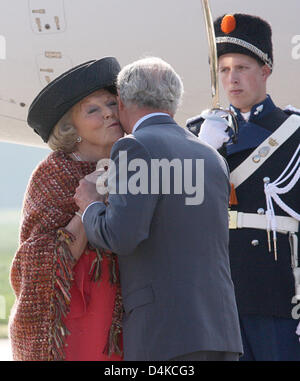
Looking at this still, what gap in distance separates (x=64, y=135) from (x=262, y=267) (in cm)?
85

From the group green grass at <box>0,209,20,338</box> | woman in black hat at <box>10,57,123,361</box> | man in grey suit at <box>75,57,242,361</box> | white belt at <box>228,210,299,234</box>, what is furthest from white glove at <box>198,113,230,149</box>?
green grass at <box>0,209,20,338</box>

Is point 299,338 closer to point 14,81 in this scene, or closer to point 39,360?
point 39,360

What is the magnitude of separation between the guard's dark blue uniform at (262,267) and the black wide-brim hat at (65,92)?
0.68 m

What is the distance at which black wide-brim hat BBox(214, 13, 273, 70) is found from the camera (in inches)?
126

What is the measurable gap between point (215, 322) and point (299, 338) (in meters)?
0.70

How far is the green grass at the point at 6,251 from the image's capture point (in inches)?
401

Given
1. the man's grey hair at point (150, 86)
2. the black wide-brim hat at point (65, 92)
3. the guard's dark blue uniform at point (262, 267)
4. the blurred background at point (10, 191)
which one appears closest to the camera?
the man's grey hair at point (150, 86)

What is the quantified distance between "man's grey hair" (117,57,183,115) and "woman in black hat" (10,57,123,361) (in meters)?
0.18

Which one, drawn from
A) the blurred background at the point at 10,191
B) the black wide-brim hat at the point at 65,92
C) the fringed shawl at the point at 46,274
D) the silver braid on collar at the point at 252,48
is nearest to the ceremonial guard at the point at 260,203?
the silver braid on collar at the point at 252,48

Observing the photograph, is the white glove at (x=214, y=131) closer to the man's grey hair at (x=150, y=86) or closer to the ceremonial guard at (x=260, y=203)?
the ceremonial guard at (x=260, y=203)

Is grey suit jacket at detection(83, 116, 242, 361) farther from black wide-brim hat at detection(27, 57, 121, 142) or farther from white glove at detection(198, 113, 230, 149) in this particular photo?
white glove at detection(198, 113, 230, 149)

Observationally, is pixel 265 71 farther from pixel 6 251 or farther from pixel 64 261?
pixel 6 251

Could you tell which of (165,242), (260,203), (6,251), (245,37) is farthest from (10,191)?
(165,242)

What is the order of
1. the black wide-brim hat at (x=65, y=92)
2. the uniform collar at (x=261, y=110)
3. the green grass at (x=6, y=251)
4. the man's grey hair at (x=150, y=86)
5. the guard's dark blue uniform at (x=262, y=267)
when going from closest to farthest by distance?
the man's grey hair at (x=150, y=86) → the black wide-brim hat at (x=65, y=92) → the guard's dark blue uniform at (x=262, y=267) → the uniform collar at (x=261, y=110) → the green grass at (x=6, y=251)
